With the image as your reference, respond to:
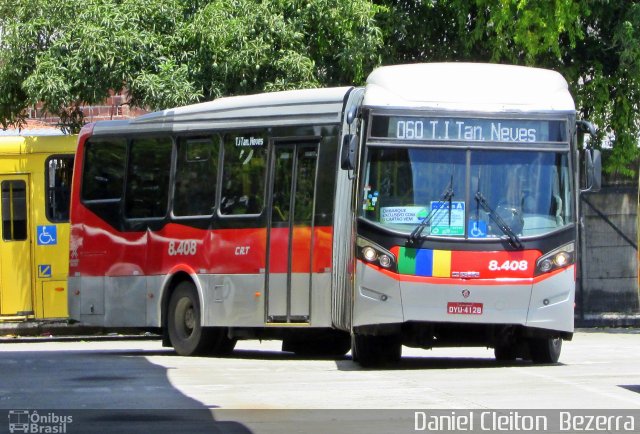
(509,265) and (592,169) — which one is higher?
(592,169)

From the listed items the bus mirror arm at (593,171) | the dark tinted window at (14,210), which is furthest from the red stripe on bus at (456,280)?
the dark tinted window at (14,210)

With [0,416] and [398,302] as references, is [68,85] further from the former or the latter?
[0,416]

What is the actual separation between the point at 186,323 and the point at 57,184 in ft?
19.7

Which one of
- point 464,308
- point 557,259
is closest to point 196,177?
point 464,308

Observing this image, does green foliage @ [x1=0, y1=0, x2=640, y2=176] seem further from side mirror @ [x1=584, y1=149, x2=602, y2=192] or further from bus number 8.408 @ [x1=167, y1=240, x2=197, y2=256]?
side mirror @ [x1=584, y1=149, x2=602, y2=192]

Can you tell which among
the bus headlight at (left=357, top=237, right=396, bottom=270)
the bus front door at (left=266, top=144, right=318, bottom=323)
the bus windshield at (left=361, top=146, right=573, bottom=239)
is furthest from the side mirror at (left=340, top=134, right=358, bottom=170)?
the bus front door at (left=266, top=144, right=318, bottom=323)

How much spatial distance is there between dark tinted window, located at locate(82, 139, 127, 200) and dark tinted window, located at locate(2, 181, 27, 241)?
3.76 meters

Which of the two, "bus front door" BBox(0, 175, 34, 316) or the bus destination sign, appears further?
"bus front door" BBox(0, 175, 34, 316)

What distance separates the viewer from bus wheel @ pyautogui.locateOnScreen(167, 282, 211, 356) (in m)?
18.4

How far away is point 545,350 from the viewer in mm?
16328

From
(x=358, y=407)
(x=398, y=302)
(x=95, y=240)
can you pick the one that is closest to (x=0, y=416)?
(x=358, y=407)

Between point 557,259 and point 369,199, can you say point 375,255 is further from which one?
point 557,259

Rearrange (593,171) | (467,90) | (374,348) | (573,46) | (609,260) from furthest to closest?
1. (609,260)
2. (573,46)
3. (374,348)
4. (593,171)
5. (467,90)

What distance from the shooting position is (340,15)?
77.3 feet
